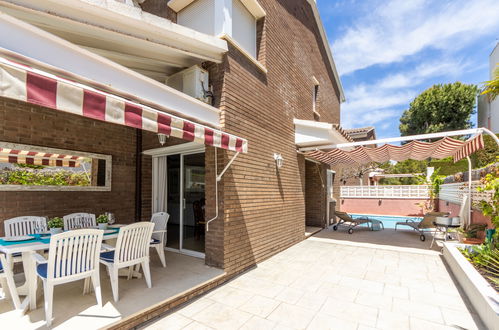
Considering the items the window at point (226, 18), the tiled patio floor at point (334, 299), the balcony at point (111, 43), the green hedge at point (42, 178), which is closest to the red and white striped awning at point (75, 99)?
the balcony at point (111, 43)

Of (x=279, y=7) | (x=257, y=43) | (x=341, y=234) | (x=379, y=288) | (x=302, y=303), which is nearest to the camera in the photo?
(x=302, y=303)

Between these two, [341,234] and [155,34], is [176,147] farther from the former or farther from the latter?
[341,234]

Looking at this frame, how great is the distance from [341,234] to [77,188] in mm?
13275

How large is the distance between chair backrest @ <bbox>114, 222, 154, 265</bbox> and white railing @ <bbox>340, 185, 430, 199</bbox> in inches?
1048

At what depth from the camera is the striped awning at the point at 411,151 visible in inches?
357

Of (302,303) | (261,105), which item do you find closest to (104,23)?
(261,105)

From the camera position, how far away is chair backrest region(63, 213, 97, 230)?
739 centimetres

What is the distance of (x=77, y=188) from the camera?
8.23m

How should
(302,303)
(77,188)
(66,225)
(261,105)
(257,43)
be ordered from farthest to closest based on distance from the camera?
1. (257,43)
2. (261,105)
3. (77,188)
4. (66,225)
5. (302,303)

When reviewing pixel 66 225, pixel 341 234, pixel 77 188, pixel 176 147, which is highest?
pixel 176 147

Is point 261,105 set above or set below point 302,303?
above

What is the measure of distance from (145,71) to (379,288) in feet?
33.7

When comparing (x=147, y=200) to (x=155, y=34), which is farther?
(x=147, y=200)

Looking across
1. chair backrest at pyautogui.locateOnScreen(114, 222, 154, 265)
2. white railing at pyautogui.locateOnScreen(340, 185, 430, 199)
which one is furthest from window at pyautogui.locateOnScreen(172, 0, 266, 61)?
white railing at pyautogui.locateOnScreen(340, 185, 430, 199)
